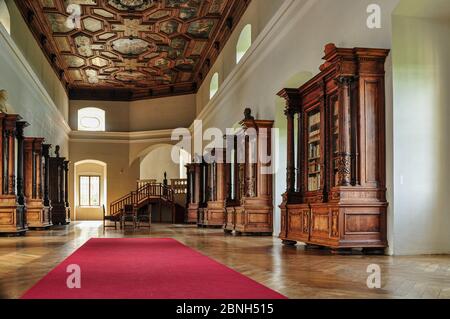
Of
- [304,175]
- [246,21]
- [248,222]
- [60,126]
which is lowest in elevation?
[248,222]

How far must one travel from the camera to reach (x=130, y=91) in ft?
102

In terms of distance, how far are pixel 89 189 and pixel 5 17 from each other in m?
17.2

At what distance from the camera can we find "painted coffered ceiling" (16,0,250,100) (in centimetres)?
1880

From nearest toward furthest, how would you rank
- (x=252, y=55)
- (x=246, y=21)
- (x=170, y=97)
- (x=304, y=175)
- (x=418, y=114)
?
(x=418, y=114)
(x=304, y=175)
(x=252, y=55)
(x=246, y=21)
(x=170, y=97)

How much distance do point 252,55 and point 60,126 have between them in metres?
13.9

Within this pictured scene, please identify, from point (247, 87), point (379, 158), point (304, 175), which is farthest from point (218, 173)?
point (379, 158)

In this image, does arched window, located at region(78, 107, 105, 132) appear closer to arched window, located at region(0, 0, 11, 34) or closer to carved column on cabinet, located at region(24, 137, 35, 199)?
carved column on cabinet, located at region(24, 137, 35, 199)

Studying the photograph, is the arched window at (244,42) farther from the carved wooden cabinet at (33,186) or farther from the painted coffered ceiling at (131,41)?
the carved wooden cabinet at (33,186)

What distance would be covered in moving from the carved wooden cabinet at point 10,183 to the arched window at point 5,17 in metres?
2.85

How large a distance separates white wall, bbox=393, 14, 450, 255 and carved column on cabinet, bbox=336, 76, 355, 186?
0.64m

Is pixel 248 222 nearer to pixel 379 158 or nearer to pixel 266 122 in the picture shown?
pixel 266 122

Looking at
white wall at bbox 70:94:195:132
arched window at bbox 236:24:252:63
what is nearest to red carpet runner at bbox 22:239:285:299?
arched window at bbox 236:24:252:63

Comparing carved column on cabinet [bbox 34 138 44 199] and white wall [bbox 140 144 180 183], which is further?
white wall [bbox 140 144 180 183]

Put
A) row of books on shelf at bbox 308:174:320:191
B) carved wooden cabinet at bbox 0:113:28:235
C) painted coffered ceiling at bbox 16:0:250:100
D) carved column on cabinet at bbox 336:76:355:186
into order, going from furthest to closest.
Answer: painted coffered ceiling at bbox 16:0:250:100, carved wooden cabinet at bbox 0:113:28:235, row of books on shelf at bbox 308:174:320:191, carved column on cabinet at bbox 336:76:355:186
